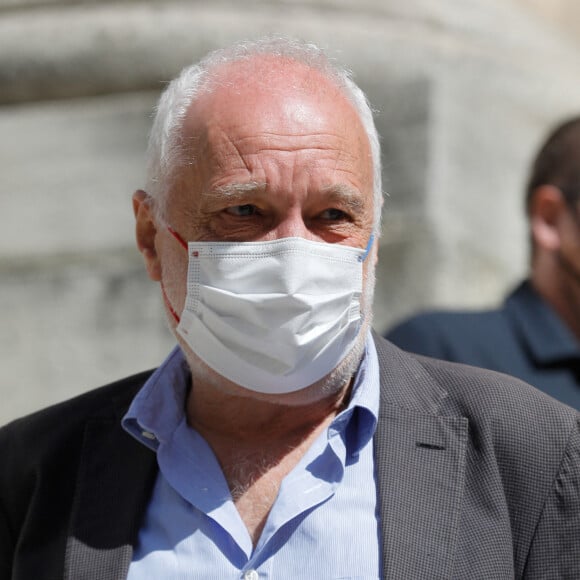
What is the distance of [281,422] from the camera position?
2619mm

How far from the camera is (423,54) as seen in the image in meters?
5.25

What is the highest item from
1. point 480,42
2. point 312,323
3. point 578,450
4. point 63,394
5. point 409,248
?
point 312,323

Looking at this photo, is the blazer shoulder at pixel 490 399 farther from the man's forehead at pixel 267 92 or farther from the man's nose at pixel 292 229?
the man's forehead at pixel 267 92

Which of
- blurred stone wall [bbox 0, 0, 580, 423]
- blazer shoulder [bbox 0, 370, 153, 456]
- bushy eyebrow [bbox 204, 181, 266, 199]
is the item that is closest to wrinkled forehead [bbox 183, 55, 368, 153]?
bushy eyebrow [bbox 204, 181, 266, 199]

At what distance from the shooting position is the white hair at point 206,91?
270 cm

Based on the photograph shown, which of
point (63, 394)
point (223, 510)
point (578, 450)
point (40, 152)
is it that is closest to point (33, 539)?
point (223, 510)

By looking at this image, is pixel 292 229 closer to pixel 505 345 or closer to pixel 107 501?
pixel 107 501

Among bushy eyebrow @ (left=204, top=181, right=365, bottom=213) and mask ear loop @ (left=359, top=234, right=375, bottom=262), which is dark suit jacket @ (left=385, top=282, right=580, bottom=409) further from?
bushy eyebrow @ (left=204, top=181, right=365, bottom=213)

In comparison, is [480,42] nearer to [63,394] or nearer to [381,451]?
[63,394]

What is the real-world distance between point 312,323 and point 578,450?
0.56 m

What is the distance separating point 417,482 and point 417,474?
0.06 ft

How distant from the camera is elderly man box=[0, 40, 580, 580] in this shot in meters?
2.38

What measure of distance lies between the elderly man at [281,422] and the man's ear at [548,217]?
4.34ft

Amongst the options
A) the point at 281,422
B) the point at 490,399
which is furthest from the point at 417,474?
the point at 281,422
